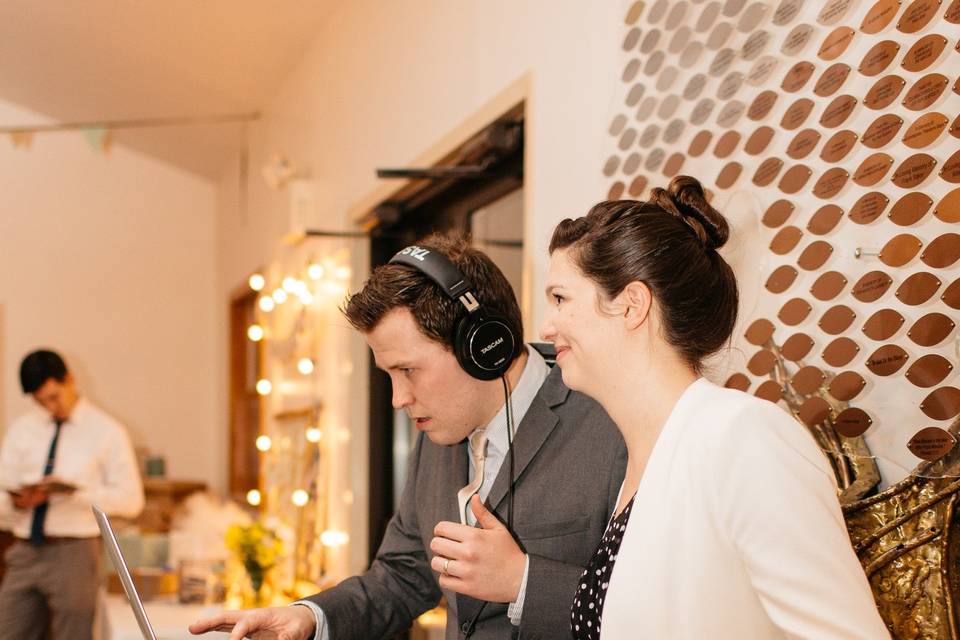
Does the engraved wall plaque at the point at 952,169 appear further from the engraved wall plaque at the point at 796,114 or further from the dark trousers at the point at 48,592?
the dark trousers at the point at 48,592

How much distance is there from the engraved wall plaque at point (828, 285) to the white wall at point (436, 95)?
729 millimetres

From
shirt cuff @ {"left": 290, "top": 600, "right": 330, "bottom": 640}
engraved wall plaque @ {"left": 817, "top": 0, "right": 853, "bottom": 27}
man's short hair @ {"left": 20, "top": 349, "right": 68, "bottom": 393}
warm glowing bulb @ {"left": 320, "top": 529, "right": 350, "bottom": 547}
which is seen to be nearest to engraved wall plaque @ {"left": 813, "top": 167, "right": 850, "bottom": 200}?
engraved wall plaque @ {"left": 817, "top": 0, "right": 853, "bottom": 27}

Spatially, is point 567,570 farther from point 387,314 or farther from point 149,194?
point 149,194

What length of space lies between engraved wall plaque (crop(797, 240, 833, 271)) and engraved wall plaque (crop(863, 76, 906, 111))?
0.21m

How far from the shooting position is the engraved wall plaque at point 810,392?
1426 mm

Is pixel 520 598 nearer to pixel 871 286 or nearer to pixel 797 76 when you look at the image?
pixel 871 286


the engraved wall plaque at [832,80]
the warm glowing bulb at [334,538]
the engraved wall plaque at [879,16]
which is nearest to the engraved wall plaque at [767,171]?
the engraved wall plaque at [832,80]

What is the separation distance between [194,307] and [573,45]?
5.93 m

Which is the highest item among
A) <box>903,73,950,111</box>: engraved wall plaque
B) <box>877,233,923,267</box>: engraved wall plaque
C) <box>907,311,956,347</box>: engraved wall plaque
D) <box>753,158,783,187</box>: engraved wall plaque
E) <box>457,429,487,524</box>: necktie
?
<box>903,73,950,111</box>: engraved wall plaque

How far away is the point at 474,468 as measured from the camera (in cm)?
160

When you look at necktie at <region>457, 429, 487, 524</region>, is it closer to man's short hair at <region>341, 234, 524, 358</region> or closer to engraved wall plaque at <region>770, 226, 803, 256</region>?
man's short hair at <region>341, 234, 524, 358</region>

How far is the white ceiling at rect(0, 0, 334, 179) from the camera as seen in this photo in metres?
4.72

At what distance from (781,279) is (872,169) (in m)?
0.23

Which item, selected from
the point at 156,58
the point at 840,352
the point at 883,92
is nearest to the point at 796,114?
the point at 883,92
